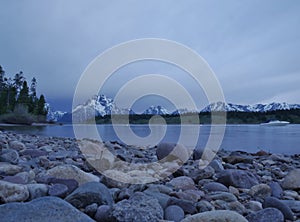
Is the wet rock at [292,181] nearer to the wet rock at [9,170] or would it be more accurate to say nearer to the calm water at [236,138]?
the wet rock at [9,170]

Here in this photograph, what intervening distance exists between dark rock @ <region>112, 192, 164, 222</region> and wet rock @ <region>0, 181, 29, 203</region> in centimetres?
76

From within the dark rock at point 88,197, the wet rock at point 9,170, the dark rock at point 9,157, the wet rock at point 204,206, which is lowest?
the wet rock at point 204,206

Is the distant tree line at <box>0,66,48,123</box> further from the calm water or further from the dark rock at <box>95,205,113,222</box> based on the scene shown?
the dark rock at <box>95,205,113,222</box>

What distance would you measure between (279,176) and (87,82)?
9.44 ft

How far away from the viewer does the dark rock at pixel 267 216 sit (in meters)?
2.00

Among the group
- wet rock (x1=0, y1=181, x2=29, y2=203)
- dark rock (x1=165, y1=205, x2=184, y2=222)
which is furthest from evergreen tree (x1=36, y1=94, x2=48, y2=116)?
dark rock (x1=165, y1=205, x2=184, y2=222)

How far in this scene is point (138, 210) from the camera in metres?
1.81

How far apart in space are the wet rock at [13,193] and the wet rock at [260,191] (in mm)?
2019

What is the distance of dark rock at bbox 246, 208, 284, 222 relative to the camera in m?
2.00

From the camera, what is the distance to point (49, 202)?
1.73m

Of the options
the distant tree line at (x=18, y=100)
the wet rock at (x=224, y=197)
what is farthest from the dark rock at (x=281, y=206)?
the distant tree line at (x=18, y=100)

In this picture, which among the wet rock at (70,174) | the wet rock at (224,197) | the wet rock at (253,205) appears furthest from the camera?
the wet rock at (70,174)

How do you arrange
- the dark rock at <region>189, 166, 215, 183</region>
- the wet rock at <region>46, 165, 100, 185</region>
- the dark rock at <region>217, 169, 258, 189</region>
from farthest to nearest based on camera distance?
the dark rock at <region>189, 166, 215, 183</region>
the dark rock at <region>217, 169, 258, 189</region>
the wet rock at <region>46, 165, 100, 185</region>

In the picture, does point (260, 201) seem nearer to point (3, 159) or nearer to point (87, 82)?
point (87, 82)
